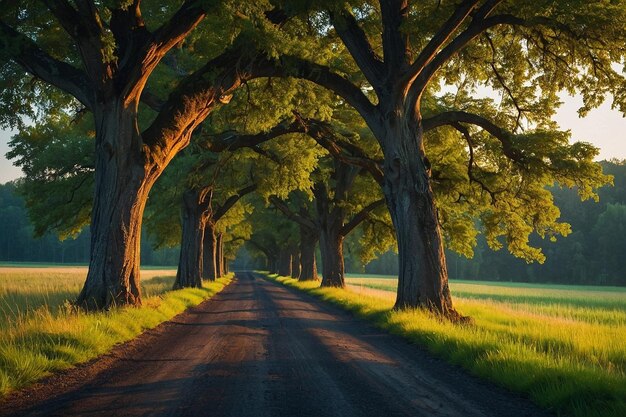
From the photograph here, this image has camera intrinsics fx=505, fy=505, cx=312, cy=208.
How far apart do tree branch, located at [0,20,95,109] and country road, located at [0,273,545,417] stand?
240 inches

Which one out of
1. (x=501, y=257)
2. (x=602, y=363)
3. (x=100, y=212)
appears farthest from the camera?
(x=501, y=257)

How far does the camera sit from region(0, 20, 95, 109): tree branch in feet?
36.9

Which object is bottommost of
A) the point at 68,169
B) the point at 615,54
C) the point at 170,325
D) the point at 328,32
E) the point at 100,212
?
the point at 170,325

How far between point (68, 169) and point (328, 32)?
13829mm

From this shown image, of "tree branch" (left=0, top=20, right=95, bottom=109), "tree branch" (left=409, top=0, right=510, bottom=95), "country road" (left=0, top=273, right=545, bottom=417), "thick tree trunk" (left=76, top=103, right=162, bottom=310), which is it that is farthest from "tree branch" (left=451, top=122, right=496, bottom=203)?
"tree branch" (left=0, top=20, right=95, bottom=109)

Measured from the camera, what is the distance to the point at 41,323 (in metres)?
8.84

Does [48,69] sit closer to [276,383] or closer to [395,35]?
[395,35]

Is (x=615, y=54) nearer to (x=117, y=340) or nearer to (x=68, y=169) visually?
(x=117, y=340)

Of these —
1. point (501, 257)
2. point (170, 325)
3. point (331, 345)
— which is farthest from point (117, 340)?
point (501, 257)

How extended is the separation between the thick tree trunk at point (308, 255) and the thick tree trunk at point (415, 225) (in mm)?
26196

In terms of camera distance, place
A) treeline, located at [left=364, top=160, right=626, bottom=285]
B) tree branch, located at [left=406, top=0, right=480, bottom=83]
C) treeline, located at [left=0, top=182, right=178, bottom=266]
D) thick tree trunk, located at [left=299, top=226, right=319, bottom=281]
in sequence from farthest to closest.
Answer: treeline, located at [left=0, top=182, right=178, bottom=266] < treeline, located at [left=364, top=160, right=626, bottom=285] < thick tree trunk, located at [left=299, top=226, right=319, bottom=281] < tree branch, located at [left=406, top=0, right=480, bottom=83]

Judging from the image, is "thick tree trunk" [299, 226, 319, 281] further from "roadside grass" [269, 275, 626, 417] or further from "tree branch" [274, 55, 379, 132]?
"roadside grass" [269, 275, 626, 417]

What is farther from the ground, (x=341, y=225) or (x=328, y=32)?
(x=328, y=32)

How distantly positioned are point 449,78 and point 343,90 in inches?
173
